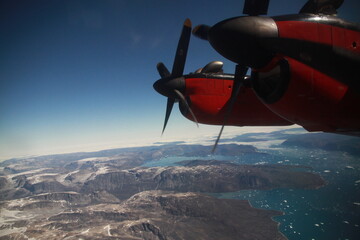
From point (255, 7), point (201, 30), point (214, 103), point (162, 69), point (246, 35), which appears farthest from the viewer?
point (162, 69)

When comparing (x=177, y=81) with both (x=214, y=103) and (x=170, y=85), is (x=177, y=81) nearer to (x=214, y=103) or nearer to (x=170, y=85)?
(x=170, y=85)

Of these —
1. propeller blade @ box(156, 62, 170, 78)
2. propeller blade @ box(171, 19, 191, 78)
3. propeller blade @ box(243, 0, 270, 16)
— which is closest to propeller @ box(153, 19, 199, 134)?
propeller blade @ box(171, 19, 191, 78)

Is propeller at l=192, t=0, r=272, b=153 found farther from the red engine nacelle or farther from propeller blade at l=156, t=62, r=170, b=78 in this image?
propeller blade at l=156, t=62, r=170, b=78

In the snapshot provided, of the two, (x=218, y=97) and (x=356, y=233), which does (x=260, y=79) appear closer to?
(x=218, y=97)

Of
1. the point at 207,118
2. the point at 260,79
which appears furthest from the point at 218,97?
the point at 260,79

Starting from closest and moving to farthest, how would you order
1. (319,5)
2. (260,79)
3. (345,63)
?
1. (345,63)
2. (319,5)
3. (260,79)

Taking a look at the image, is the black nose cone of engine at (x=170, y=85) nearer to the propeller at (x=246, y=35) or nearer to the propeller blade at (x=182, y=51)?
the propeller blade at (x=182, y=51)

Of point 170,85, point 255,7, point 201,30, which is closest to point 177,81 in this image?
point 170,85

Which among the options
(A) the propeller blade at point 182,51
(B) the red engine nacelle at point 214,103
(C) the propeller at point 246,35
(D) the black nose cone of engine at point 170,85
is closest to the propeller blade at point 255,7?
(C) the propeller at point 246,35

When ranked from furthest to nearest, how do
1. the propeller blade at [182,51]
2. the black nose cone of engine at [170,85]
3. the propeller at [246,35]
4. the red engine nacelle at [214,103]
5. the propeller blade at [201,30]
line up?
1. the black nose cone of engine at [170,85]
2. the red engine nacelle at [214,103]
3. the propeller blade at [182,51]
4. the propeller blade at [201,30]
5. the propeller at [246,35]
